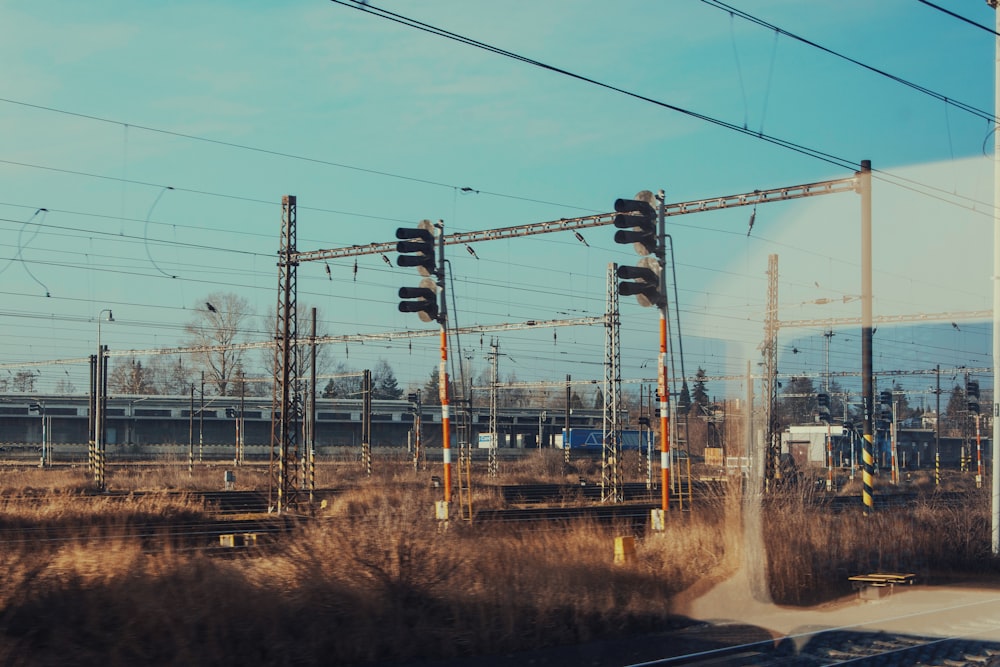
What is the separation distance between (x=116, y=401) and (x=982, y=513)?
67363 mm

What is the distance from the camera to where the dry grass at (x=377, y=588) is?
29.5ft

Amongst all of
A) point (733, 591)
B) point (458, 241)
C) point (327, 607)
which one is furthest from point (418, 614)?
point (458, 241)

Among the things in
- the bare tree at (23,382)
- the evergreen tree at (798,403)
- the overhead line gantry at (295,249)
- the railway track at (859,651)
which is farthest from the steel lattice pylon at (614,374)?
the bare tree at (23,382)

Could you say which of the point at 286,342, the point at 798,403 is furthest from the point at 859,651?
the point at 798,403

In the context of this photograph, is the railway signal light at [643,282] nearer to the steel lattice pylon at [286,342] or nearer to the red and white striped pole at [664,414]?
the red and white striped pole at [664,414]

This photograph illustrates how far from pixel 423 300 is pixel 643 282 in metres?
4.38

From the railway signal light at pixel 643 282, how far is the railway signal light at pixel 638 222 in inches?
11.3

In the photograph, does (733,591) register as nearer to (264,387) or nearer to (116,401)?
(116,401)

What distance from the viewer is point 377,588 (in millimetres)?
10508

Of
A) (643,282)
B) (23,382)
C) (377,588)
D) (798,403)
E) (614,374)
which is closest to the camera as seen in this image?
(377,588)

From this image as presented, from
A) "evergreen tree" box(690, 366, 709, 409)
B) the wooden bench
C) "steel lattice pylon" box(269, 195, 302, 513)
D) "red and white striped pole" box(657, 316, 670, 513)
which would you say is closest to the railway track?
the wooden bench

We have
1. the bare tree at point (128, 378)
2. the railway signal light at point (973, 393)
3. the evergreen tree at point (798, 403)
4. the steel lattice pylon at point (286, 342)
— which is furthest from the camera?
the bare tree at point (128, 378)

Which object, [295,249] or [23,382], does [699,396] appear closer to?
[295,249]

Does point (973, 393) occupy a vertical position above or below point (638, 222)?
below
